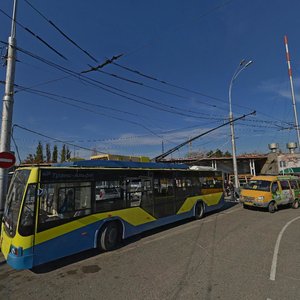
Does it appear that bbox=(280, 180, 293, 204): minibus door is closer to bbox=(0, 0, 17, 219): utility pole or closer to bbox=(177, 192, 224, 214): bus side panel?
bbox=(177, 192, 224, 214): bus side panel

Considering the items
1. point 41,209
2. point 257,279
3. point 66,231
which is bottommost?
point 257,279

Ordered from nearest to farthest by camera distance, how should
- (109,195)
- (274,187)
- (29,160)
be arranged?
(109,195)
(274,187)
(29,160)

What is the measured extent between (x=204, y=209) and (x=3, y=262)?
9.26m

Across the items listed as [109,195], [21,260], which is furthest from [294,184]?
[21,260]

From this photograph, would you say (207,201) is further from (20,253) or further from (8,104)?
(8,104)

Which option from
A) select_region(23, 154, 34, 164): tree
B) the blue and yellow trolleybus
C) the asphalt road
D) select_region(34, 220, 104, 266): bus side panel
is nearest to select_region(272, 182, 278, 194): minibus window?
the asphalt road

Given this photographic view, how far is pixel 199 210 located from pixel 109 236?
6.44m

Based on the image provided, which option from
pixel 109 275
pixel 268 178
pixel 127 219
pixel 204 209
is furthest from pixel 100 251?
pixel 268 178

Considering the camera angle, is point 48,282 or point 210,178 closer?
point 48,282

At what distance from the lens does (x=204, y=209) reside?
518 inches

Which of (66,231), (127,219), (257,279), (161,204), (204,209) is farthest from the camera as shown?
(204,209)

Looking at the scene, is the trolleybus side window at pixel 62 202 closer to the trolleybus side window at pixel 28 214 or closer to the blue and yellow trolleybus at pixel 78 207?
the blue and yellow trolleybus at pixel 78 207

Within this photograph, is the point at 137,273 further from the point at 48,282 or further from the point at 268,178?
the point at 268,178

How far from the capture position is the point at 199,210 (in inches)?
508
